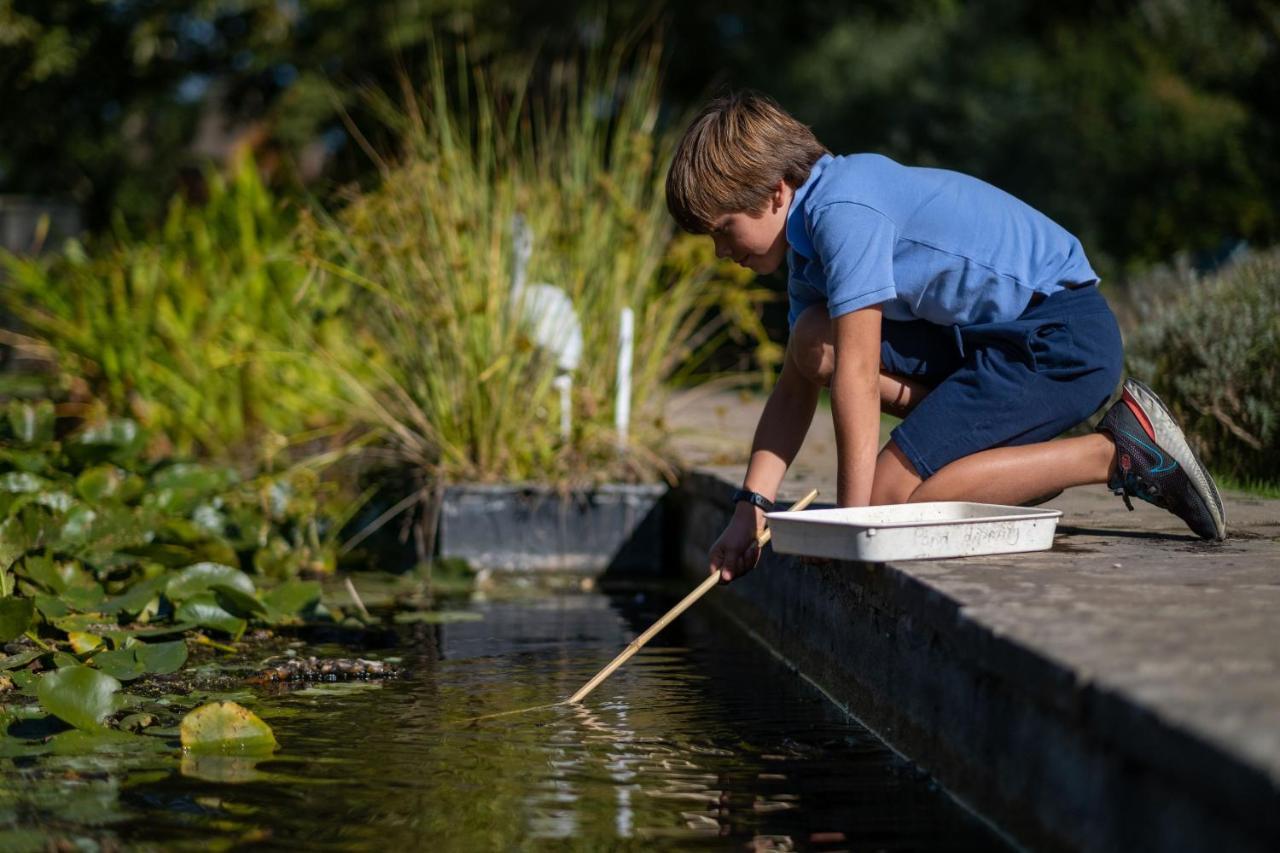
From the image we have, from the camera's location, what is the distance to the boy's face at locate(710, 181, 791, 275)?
314cm

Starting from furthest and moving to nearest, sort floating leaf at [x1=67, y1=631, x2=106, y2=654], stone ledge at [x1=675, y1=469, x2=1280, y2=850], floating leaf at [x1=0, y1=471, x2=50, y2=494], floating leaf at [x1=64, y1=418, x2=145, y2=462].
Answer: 1. floating leaf at [x1=64, y1=418, x2=145, y2=462]
2. floating leaf at [x1=0, y1=471, x2=50, y2=494]
3. floating leaf at [x1=67, y1=631, x2=106, y2=654]
4. stone ledge at [x1=675, y1=469, x2=1280, y2=850]

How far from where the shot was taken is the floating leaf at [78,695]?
9.23 ft

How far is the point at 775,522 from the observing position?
2.88 metres

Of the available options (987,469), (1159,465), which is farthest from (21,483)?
(1159,465)

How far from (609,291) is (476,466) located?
0.79 m

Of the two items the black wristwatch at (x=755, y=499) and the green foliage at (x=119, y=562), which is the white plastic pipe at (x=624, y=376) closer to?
the green foliage at (x=119, y=562)

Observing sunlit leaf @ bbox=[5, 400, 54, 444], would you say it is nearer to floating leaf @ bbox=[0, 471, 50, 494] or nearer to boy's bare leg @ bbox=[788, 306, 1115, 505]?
floating leaf @ bbox=[0, 471, 50, 494]

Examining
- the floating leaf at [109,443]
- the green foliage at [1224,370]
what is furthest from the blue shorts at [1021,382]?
the floating leaf at [109,443]

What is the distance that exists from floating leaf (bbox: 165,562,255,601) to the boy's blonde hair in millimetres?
1547

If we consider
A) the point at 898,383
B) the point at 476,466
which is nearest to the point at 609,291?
the point at 476,466

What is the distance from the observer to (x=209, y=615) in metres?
3.86

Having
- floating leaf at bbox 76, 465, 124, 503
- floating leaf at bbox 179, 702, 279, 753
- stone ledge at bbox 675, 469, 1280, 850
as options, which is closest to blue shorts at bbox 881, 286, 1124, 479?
stone ledge at bbox 675, 469, 1280, 850

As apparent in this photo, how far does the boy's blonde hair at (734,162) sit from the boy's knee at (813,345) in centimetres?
31

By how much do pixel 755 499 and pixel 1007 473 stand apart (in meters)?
0.53
